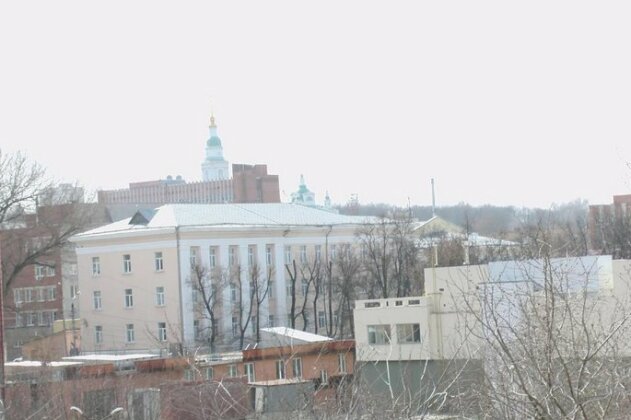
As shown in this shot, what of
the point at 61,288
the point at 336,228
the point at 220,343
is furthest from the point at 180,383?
the point at 61,288

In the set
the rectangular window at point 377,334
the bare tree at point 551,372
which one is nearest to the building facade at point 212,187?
the rectangular window at point 377,334

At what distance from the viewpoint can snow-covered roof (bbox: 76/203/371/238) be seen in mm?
53625

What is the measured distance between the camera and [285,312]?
5466cm

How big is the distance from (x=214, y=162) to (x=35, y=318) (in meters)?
69.8

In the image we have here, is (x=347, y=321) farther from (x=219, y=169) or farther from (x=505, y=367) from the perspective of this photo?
(x=219, y=169)

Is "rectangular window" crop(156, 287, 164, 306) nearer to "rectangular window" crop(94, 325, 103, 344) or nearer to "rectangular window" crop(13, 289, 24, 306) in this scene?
"rectangular window" crop(94, 325, 103, 344)

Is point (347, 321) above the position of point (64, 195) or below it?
below

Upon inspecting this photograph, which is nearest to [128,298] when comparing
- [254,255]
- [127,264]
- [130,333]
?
[127,264]

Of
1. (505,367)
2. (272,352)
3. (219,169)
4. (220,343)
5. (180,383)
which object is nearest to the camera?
(505,367)

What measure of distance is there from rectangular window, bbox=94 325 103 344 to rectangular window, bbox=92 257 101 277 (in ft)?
7.86

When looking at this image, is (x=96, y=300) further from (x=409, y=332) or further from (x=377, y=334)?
(x=409, y=332)

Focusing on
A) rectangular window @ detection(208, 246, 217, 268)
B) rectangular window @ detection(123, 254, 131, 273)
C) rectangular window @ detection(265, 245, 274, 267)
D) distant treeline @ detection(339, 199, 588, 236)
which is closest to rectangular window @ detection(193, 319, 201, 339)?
rectangular window @ detection(208, 246, 217, 268)

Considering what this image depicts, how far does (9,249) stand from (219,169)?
86.1 m

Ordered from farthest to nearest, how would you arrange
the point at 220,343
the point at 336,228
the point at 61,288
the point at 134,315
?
the point at 61,288 → the point at 336,228 → the point at 134,315 → the point at 220,343
